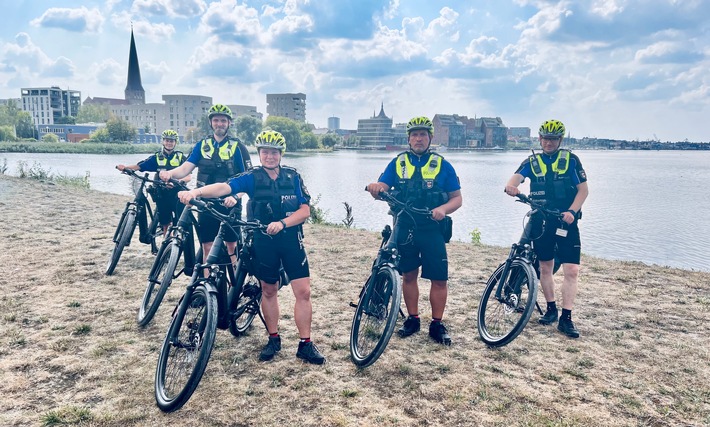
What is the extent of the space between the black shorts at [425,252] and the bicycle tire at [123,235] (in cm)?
481

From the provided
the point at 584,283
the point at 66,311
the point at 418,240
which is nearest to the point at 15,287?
the point at 66,311

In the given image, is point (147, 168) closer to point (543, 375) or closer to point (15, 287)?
point (15, 287)

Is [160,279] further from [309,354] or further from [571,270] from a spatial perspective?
[571,270]

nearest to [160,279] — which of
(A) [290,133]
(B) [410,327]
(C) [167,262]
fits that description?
(C) [167,262]

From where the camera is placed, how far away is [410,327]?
6.05m

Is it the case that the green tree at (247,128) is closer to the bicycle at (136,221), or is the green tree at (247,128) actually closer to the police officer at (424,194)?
the bicycle at (136,221)

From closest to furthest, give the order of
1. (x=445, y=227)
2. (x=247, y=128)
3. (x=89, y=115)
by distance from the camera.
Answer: (x=445, y=227)
(x=247, y=128)
(x=89, y=115)

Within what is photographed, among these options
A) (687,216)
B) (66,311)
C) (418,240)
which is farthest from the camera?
(687,216)

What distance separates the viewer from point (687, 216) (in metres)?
28.4

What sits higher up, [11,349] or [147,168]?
[147,168]

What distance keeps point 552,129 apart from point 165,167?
6.82m

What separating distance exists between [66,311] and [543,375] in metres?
6.03

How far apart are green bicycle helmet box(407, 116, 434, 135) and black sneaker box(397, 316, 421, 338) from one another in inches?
92.9

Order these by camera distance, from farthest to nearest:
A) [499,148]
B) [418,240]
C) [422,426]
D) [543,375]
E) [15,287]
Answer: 1. [499,148]
2. [15,287]
3. [418,240]
4. [543,375]
5. [422,426]
